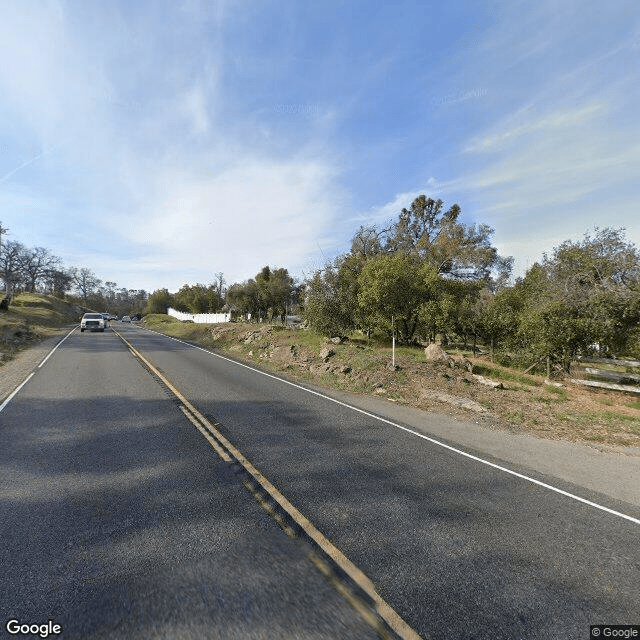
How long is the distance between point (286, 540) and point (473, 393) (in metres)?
9.90

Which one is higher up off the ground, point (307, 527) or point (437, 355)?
point (437, 355)

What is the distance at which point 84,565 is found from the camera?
3.27 meters

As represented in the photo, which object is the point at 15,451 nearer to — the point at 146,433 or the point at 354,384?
the point at 146,433

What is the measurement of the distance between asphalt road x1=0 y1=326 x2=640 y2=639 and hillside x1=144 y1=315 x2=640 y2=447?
3.78 m

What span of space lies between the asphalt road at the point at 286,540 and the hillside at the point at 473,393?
3.78 meters

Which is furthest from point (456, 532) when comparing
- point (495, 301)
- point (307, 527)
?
point (495, 301)

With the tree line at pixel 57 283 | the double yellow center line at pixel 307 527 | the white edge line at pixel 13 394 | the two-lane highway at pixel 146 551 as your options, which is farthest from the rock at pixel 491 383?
the tree line at pixel 57 283

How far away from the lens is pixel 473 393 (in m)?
12.0

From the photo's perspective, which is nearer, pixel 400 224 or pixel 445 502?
pixel 445 502

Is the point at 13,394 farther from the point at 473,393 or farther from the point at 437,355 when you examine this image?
the point at 437,355

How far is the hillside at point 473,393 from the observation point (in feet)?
30.0

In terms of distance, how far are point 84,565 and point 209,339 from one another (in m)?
28.6

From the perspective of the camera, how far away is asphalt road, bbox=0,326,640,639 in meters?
2.83

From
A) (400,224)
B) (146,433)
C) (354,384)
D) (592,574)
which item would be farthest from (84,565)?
(400,224)
